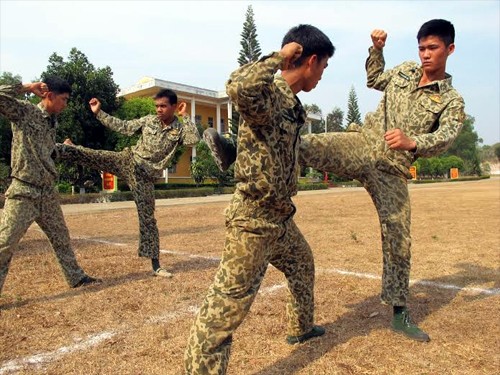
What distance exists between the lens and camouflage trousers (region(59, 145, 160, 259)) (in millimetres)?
5465

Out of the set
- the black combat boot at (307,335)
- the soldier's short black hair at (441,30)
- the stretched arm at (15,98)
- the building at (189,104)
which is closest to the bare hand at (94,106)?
the stretched arm at (15,98)

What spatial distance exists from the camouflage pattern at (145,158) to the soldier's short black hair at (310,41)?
3.10 m

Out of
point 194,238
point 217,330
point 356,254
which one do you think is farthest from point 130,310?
point 194,238

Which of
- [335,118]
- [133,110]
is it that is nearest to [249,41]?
[133,110]

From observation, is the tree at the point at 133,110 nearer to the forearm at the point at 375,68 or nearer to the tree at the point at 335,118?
the forearm at the point at 375,68

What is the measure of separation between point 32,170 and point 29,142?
0.30m

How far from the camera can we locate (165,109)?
5.44 m

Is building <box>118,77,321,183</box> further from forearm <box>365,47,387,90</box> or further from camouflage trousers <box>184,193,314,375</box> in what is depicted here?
Result: camouflage trousers <box>184,193,314,375</box>

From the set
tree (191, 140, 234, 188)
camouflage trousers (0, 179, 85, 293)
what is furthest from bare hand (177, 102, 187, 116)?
tree (191, 140, 234, 188)

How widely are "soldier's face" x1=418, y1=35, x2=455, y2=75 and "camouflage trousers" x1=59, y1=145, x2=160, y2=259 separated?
3.37 meters

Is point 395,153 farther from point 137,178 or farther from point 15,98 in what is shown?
point 15,98

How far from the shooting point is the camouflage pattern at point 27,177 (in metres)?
4.38

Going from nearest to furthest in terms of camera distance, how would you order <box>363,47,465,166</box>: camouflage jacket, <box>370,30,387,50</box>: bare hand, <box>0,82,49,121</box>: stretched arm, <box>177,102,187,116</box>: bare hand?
<box>363,47,465,166</box>: camouflage jacket
<box>370,30,387,50</box>: bare hand
<box>0,82,49,121</box>: stretched arm
<box>177,102,187,116</box>: bare hand

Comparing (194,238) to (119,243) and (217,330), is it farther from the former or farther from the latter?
(217,330)
